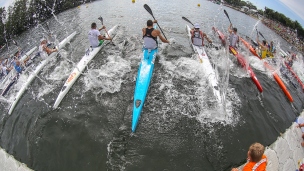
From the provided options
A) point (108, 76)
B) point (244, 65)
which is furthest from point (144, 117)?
point (244, 65)

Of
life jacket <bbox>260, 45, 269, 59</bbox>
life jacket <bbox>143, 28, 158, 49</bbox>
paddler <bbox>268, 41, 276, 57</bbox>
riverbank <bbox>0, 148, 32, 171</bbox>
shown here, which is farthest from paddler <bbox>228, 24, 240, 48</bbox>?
riverbank <bbox>0, 148, 32, 171</bbox>

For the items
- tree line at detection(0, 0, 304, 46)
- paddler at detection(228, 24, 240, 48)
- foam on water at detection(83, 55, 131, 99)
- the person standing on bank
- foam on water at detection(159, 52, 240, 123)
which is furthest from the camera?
tree line at detection(0, 0, 304, 46)

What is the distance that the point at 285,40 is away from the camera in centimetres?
1612

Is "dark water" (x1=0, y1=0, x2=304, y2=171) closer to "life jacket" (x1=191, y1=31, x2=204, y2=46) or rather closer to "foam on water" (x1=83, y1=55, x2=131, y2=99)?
"foam on water" (x1=83, y1=55, x2=131, y2=99)

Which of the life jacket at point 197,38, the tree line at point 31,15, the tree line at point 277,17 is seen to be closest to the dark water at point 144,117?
the life jacket at point 197,38

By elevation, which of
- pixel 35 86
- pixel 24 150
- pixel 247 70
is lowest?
pixel 35 86

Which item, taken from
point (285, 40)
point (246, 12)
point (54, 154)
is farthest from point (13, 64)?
point (246, 12)

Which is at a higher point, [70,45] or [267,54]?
[267,54]

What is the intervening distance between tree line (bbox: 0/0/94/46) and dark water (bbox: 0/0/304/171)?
263 inches

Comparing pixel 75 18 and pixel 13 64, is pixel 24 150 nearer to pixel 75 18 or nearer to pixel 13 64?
pixel 13 64

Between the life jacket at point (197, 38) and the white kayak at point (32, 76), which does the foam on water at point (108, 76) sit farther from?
the life jacket at point (197, 38)

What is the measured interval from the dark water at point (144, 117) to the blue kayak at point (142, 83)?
0.27m

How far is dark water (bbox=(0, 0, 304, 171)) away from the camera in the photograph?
5.79 m

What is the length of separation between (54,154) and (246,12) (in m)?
23.2
